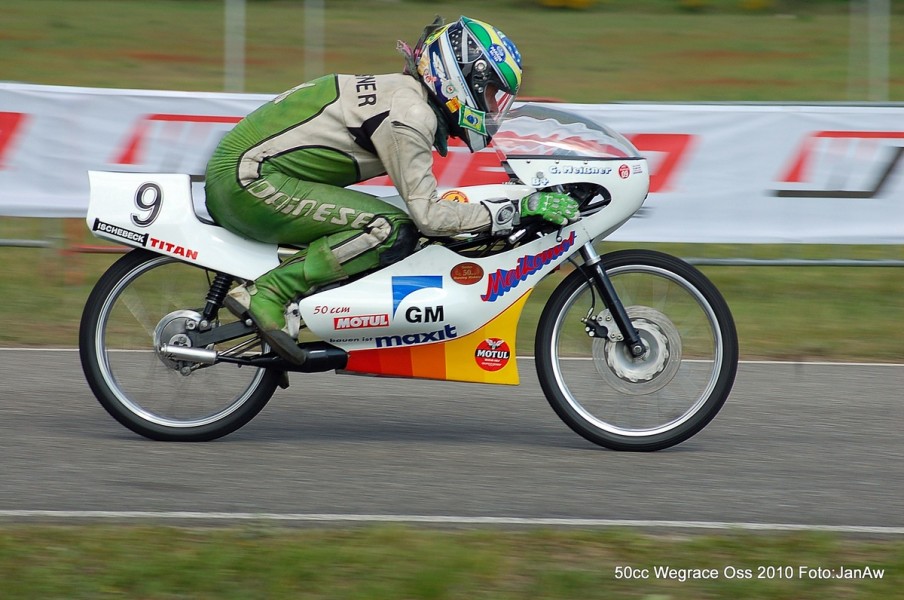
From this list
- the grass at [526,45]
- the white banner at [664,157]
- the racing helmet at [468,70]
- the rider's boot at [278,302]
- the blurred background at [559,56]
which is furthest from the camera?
the grass at [526,45]

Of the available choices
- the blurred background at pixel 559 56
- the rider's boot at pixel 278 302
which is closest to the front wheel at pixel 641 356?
the rider's boot at pixel 278 302

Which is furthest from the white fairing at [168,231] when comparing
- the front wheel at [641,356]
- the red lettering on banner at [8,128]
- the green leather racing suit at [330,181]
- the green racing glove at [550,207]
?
the red lettering on banner at [8,128]

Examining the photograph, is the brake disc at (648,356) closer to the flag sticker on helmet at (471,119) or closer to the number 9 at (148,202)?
the flag sticker on helmet at (471,119)

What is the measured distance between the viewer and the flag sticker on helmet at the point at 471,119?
5648 millimetres

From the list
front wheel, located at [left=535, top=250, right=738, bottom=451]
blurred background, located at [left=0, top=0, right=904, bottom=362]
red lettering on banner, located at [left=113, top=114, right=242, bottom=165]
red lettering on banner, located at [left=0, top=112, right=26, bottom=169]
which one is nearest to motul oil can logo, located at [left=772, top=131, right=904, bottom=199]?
blurred background, located at [left=0, top=0, right=904, bottom=362]

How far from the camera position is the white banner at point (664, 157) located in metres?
9.89

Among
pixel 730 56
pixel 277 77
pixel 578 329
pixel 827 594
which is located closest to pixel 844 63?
pixel 730 56

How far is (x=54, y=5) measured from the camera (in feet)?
86.9

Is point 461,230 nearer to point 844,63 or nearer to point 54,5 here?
point 844,63

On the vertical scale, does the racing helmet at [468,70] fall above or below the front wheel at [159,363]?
above

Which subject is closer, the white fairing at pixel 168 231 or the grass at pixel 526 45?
the white fairing at pixel 168 231

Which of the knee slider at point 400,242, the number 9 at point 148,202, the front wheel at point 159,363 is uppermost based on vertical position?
the number 9 at point 148,202

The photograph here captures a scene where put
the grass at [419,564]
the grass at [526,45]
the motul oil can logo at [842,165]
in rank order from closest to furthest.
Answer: the grass at [419,564] < the motul oil can logo at [842,165] < the grass at [526,45]

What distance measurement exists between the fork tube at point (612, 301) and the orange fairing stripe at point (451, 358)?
33 cm
